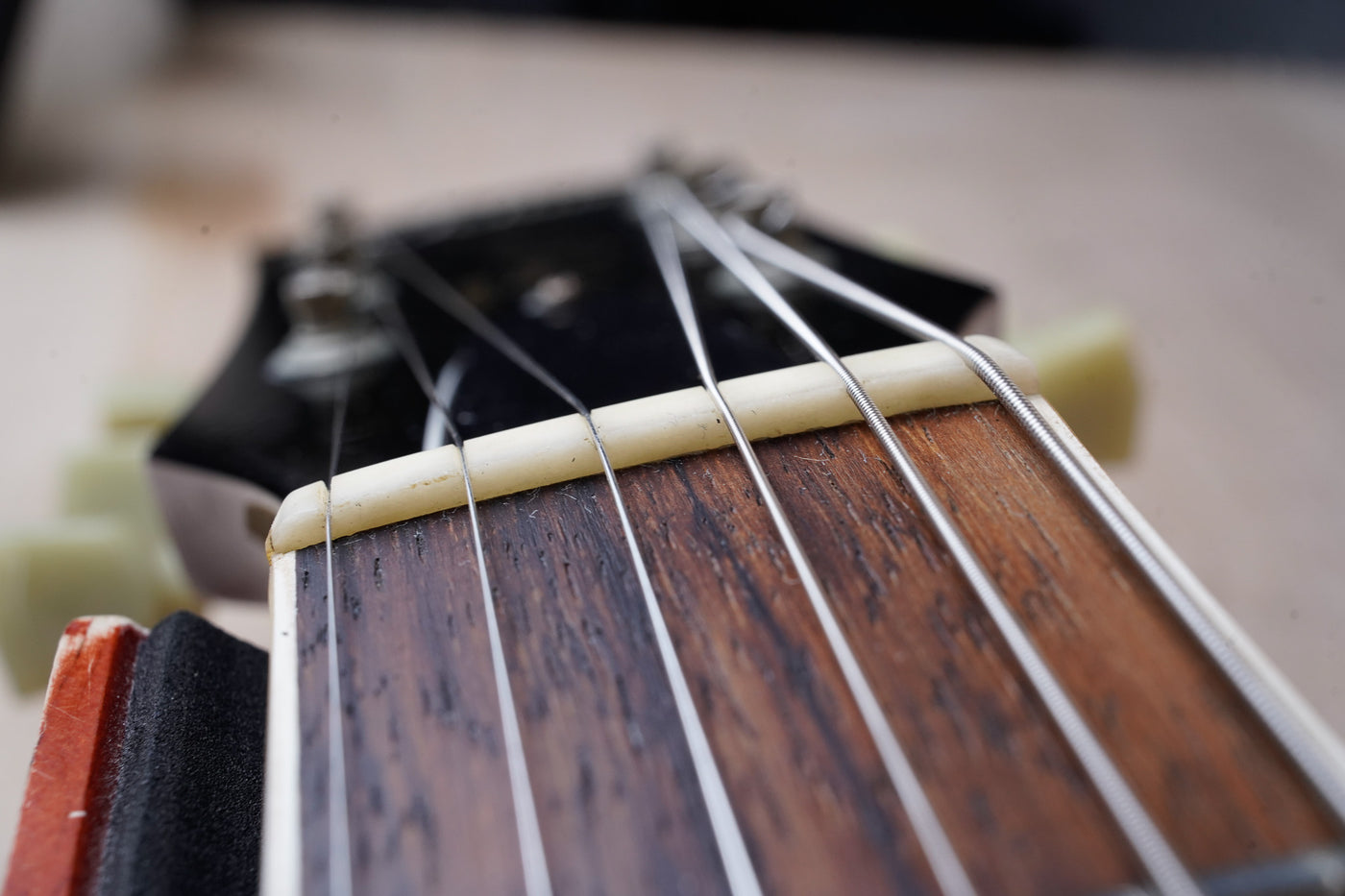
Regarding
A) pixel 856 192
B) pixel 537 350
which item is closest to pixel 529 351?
pixel 537 350

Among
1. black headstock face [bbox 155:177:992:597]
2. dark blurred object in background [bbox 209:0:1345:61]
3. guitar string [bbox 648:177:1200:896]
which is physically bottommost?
guitar string [bbox 648:177:1200:896]

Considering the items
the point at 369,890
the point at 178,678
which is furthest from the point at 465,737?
the point at 178,678

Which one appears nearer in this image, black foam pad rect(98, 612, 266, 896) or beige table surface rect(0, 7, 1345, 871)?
black foam pad rect(98, 612, 266, 896)

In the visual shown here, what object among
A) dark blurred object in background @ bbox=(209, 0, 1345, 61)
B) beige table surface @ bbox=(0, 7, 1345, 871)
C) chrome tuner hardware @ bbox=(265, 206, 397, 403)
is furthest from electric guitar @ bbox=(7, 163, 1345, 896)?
dark blurred object in background @ bbox=(209, 0, 1345, 61)

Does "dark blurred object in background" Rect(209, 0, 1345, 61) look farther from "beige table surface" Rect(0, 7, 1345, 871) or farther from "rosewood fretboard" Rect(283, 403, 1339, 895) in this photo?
"rosewood fretboard" Rect(283, 403, 1339, 895)

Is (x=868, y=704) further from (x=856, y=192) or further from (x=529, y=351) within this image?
(x=856, y=192)

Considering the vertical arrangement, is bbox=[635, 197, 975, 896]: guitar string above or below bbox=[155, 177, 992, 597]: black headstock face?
below

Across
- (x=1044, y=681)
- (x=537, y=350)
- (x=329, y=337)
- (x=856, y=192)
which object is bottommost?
(x=1044, y=681)

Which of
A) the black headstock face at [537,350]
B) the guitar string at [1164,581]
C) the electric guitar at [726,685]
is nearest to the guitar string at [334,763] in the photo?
the electric guitar at [726,685]

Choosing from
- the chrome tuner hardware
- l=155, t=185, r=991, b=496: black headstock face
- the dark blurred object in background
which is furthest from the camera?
the dark blurred object in background
